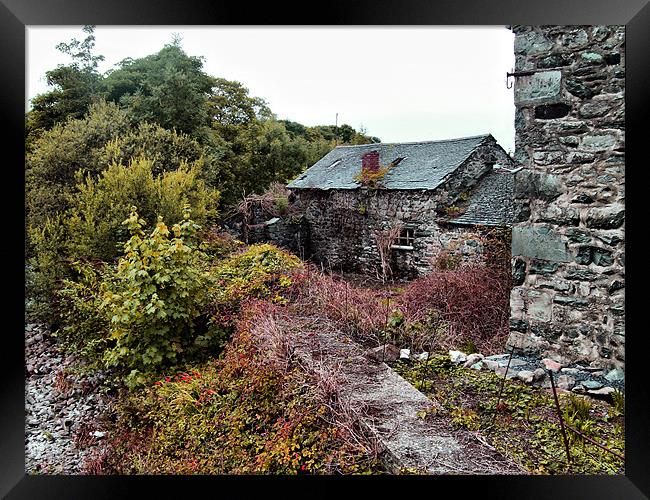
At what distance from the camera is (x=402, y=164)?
929 cm

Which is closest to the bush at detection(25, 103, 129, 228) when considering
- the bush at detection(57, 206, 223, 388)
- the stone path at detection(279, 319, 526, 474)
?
the bush at detection(57, 206, 223, 388)

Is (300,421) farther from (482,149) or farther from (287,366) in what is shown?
(482,149)

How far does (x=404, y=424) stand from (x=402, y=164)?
7195mm

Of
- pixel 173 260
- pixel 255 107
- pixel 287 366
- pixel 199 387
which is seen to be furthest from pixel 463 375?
pixel 255 107

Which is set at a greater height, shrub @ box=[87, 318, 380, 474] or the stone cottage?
the stone cottage

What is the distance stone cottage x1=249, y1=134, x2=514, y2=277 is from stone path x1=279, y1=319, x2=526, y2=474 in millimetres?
3710

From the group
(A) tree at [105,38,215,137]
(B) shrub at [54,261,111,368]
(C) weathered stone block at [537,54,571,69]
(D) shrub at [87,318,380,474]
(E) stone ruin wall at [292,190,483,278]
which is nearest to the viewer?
(D) shrub at [87,318,380,474]

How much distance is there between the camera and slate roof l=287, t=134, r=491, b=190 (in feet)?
27.7

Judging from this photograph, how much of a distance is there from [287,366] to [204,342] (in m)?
1.65

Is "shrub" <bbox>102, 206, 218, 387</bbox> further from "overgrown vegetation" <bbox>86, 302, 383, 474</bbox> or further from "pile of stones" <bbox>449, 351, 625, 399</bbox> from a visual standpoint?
"pile of stones" <bbox>449, 351, 625, 399</bbox>

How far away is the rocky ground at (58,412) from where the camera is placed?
4207 mm
